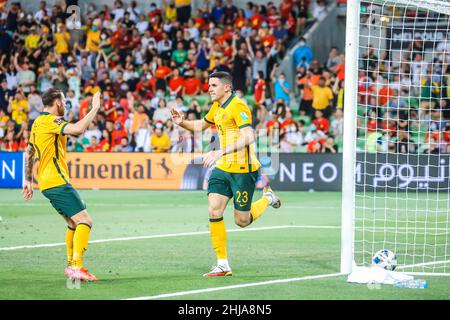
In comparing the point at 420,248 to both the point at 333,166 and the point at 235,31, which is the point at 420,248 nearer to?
the point at 333,166

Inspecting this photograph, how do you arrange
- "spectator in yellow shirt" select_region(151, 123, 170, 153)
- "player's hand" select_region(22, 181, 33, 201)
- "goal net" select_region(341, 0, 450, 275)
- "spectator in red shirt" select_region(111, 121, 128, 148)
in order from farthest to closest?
"spectator in red shirt" select_region(111, 121, 128, 148) → "spectator in yellow shirt" select_region(151, 123, 170, 153) → "player's hand" select_region(22, 181, 33, 201) → "goal net" select_region(341, 0, 450, 275)

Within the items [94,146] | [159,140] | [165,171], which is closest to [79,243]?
[165,171]

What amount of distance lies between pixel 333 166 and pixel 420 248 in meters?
11.7

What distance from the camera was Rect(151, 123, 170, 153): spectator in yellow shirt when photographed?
87.0 feet

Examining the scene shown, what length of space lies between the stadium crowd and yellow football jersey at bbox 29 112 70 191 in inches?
618

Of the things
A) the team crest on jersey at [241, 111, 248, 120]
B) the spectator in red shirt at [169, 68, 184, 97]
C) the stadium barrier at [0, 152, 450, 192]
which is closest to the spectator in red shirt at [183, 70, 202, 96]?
the spectator in red shirt at [169, 68, 184, 97]

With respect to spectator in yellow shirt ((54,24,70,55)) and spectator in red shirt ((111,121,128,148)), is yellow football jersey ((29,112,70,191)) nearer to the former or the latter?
spectator in red shirt ((111,121,128,148))

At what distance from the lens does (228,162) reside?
10.8 m

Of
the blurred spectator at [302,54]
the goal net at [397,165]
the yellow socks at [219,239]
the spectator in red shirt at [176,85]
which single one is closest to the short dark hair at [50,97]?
the yellow socks at [219,239]

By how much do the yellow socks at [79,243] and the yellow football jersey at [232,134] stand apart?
6.02ft

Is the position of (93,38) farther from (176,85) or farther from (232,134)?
(232,134)

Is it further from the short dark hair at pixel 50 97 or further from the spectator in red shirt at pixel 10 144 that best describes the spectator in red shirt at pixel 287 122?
the short dark hair at pixel 50 97

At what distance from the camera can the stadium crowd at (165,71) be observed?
88.4ft

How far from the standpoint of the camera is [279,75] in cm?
2877
